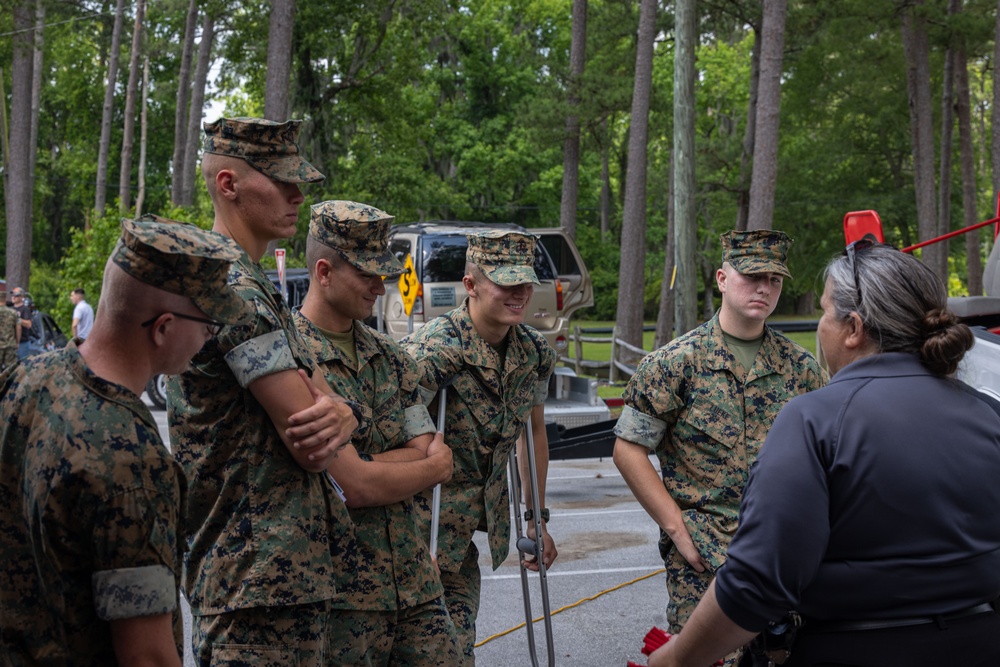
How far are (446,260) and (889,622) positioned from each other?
12952 millimetres

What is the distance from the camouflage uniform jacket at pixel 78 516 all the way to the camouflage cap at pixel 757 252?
276 centimetres

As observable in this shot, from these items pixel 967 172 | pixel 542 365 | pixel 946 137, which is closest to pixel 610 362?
pixel 967 172

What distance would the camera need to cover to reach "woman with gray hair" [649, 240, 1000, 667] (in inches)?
93.1

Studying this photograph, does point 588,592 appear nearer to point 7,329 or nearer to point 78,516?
point 78,516

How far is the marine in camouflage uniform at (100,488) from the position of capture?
6.81 feet

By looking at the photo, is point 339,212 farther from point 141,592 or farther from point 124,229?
point 141,592

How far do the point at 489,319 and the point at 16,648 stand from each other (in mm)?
2931

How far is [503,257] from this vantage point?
4.87 m

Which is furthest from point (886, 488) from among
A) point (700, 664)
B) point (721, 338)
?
point (721, 338)

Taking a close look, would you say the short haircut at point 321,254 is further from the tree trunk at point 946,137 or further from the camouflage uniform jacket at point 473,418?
the tree trunk at point 946,137

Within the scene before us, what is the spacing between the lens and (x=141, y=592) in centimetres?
209

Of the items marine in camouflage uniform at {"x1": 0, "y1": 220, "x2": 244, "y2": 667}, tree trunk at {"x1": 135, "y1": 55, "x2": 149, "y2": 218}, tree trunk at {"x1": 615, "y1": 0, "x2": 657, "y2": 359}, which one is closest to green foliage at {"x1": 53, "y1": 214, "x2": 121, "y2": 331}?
tree trunk at {"x1": 135, "y1": 55, "x2": 149, "y2": 218}

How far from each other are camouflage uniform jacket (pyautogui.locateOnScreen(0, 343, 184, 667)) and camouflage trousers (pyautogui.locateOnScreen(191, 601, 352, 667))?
77 cm

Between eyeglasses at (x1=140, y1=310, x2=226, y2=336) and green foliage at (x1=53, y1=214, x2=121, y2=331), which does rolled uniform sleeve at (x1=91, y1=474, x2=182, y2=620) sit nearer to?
eyeglasses at (x1=140, y1=310, x2=226, y2=336)
